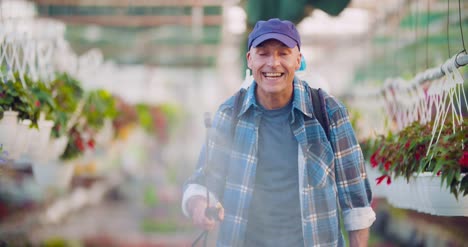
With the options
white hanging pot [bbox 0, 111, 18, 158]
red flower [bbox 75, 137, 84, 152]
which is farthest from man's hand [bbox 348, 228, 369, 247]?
red flower [bbox 75, 137, 84, 152]

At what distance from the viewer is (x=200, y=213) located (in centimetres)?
215

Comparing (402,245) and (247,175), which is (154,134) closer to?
(402,245)

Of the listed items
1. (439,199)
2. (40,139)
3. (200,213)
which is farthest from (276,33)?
(40,139)

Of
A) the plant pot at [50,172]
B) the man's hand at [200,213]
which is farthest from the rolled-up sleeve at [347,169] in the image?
the plant pot at [50,172]

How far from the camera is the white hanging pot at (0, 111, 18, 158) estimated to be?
2.86 meters

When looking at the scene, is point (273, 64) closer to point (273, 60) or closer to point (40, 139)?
point (273, 60)

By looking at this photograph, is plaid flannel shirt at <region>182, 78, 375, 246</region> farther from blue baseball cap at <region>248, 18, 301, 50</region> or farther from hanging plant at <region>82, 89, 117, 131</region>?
hanging plant at <region>82, 89, 117, 131</region>

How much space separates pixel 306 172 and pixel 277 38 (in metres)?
0.36

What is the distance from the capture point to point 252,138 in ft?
7.22

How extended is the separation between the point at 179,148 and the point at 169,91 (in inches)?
43.6

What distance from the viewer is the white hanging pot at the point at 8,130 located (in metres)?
2.86

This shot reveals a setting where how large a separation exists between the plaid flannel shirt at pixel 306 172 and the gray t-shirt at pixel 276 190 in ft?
0.07

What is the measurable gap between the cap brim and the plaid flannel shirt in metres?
0.16

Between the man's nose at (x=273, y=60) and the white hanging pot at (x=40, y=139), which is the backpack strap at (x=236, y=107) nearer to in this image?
the man's nose at (x=273, y=60)
